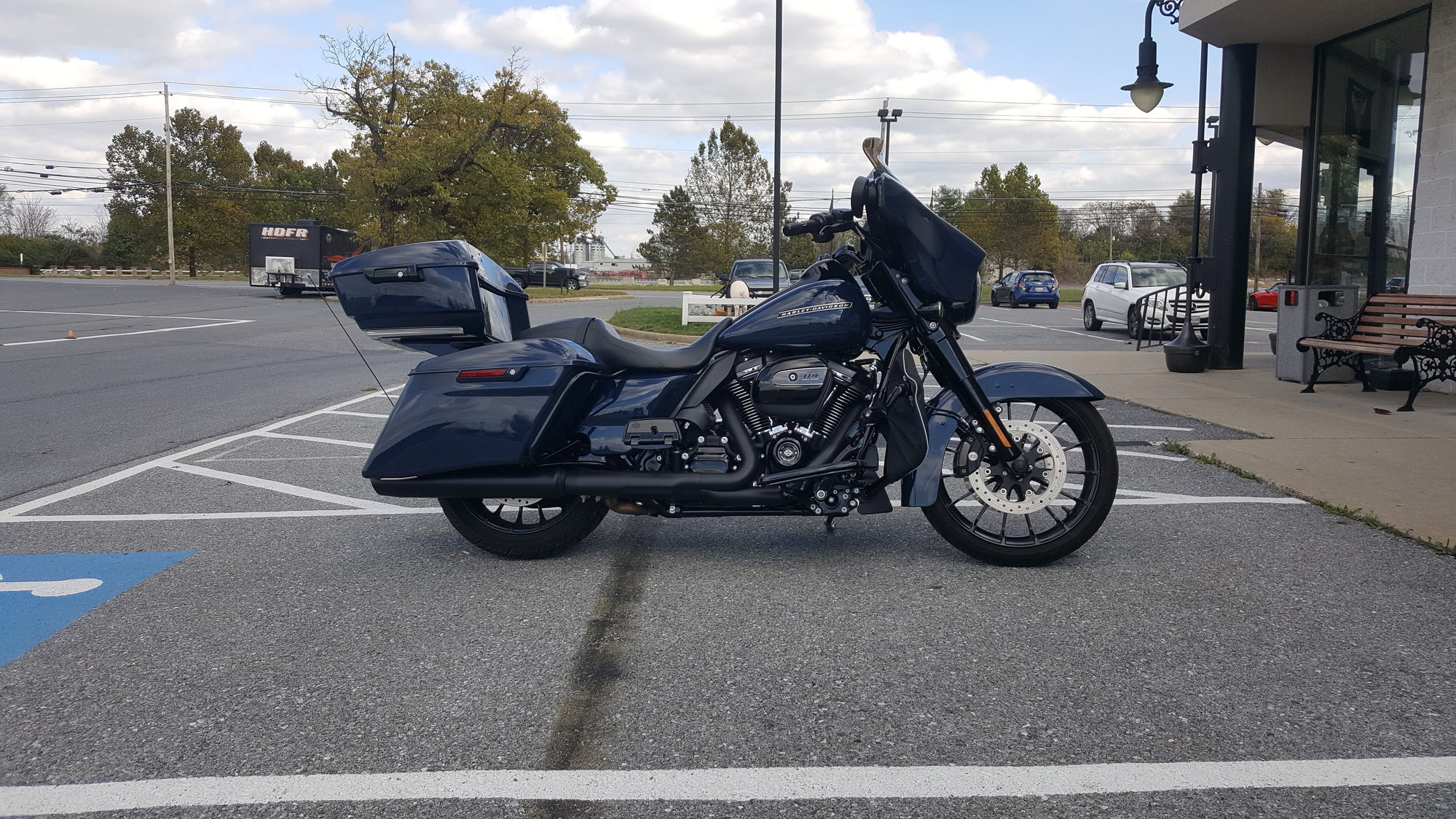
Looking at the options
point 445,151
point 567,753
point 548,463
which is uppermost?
point 445,151

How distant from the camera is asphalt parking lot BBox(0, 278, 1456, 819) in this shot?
2.64m

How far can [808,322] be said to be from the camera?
429 centimetres

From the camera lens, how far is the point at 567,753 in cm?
283

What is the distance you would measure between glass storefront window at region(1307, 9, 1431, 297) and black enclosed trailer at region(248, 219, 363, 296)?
3508 cm

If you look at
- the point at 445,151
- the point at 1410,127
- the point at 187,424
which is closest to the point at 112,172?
the point at 445,151

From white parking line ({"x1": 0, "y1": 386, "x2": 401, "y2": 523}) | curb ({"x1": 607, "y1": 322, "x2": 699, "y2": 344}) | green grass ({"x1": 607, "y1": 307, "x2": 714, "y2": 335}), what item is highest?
green grass ({"x1": 607, "y1": 307, "x2": 714, "y2": 335})

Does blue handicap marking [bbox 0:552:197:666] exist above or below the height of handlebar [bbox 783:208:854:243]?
below

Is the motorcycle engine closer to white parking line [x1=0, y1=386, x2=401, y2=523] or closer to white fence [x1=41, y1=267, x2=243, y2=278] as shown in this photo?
white parking line [x1=0, y1=386, x2=401, y2=523]

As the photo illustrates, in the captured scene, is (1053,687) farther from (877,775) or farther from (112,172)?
(112,172)

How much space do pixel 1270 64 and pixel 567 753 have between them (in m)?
12.7

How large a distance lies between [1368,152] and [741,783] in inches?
485

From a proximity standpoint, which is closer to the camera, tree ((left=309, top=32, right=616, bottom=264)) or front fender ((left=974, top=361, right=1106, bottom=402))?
front fender ((left=974, top=361, right=1106, bottom=402))

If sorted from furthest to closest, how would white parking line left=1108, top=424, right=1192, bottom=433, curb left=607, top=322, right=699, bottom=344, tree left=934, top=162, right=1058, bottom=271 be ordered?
tree left=934, top=162, right=1058, bottom=271 → curb left=607, top=322, right=699, bottom=344 → white parking line left=1108, top=424, right=1192, bottom=433

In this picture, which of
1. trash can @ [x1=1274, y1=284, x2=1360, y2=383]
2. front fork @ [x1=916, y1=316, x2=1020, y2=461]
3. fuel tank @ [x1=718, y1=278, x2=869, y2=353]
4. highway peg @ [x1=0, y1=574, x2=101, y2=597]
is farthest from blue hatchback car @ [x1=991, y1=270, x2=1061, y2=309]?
highway peg @ [x1=0, y1=574, x2=101, y2=597]
